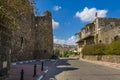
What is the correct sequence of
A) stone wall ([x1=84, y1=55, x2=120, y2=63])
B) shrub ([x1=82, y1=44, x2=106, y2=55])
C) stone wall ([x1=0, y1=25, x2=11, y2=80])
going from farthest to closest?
1. shrub ([x1=82, y1=44, x2=106, y2=55])
2. stone wall ([x1=84, y1=55, x2=120, y2=63])
3. stone wall ([x1=0, y1=25, x2=11, y2=80])

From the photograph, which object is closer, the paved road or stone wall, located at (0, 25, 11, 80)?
stone wall, located at (0, 25, 11, 80)

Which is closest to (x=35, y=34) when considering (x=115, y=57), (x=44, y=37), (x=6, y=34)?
(x=44, y=37)

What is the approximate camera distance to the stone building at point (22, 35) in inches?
314

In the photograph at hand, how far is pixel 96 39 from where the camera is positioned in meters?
49.8

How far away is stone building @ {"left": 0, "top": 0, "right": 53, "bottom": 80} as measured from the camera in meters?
7.97

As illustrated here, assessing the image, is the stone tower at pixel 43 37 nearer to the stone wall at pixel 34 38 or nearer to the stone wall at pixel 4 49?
the stone wall at pixel 34 38

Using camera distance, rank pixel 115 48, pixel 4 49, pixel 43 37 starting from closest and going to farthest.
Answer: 1. pixel 4 49
2. pixel 115 48
3. pixel 43 37

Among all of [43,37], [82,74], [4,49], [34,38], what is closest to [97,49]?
[34,38]

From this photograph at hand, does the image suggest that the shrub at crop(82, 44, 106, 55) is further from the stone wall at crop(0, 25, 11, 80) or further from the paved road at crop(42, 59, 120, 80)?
the stone wall at crop(0, 25, 11, 80)

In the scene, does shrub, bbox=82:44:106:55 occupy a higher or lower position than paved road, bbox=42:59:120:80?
higher

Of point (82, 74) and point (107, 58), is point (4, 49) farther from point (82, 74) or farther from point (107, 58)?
point (107, 58)

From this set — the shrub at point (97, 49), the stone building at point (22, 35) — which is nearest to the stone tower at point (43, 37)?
the stone building at point (22, 35)

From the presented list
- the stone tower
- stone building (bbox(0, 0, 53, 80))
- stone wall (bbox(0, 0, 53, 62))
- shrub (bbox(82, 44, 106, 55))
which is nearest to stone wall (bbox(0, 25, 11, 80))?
stone building (bbox(0, 0, 53, 80))

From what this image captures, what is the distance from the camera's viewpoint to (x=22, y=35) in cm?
3466
